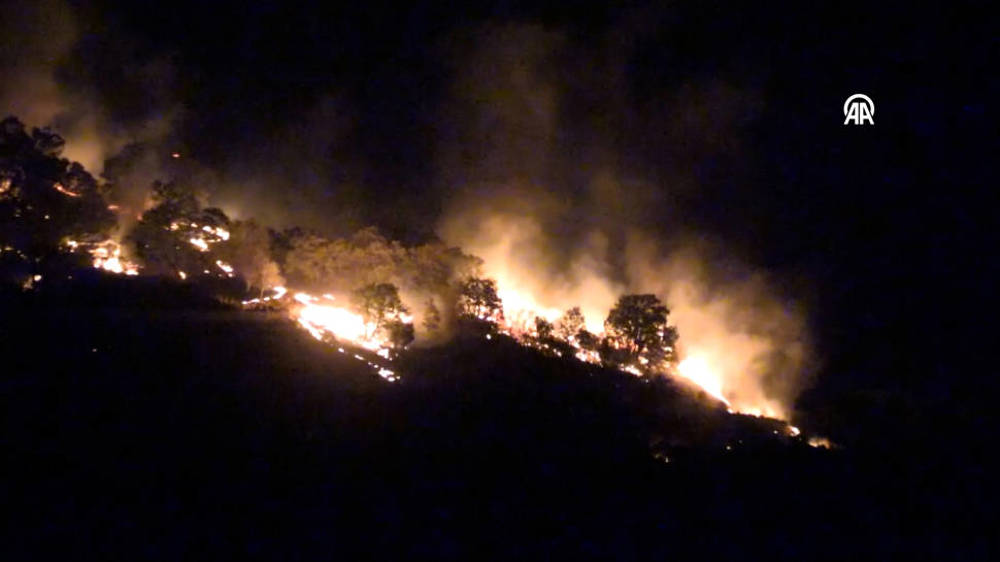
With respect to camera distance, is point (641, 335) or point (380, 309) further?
point (641, 335)

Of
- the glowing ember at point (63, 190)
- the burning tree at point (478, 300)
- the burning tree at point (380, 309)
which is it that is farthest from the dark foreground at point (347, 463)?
the glowing ember at point (63, 190)

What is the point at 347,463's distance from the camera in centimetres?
2077

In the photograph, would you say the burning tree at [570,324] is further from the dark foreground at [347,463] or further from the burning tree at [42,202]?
the burning tree at [42,202]

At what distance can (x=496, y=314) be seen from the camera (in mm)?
39219

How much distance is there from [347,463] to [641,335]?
74.4 ft

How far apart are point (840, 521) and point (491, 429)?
1371 centimetres

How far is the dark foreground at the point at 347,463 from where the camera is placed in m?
16.3

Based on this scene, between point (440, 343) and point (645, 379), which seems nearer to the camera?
point (440, 343)

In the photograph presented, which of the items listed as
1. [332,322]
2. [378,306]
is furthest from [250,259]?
[378,306]

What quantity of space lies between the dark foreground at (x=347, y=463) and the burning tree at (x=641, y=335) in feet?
19.6

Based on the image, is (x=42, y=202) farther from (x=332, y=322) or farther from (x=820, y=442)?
(x=820, y=442)

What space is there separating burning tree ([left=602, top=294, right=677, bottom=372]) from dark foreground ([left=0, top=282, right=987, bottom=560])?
598cm

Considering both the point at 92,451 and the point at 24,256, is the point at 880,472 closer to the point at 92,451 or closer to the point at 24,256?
the point at 92,451

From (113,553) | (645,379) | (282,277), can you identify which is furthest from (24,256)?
(645,379)
